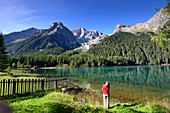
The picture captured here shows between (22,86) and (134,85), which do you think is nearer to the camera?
(22,86)

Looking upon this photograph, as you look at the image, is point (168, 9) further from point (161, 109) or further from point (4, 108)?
point (4, 108)

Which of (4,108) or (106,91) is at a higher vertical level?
(4,108)

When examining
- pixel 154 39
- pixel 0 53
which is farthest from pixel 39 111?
pixel 0 53

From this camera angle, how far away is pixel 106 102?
18234 millimetres

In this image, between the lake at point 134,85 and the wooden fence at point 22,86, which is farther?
the lake at point 134,85

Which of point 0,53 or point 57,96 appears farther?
point 0,53

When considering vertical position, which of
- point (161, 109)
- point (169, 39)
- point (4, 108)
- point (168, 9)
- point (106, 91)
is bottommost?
point (161, 109)

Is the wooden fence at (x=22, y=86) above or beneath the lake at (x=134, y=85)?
above

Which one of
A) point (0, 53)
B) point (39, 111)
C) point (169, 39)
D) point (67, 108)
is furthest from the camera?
point (0, 53)

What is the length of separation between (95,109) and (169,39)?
791 cm

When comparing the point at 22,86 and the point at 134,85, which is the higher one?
the point at 22,86

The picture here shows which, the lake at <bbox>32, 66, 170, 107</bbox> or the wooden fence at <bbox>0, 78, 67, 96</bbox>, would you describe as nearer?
the wooden fence at <bbox>0, 78, 67, 96</bbox>

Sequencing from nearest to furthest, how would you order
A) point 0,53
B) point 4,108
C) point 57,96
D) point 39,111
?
point 4,108 → point 39,111 → point 57,96 → point 0,53

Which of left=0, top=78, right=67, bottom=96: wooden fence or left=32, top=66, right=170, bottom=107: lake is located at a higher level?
left=0, top=78, right=67, bottom=96: wooden fence
